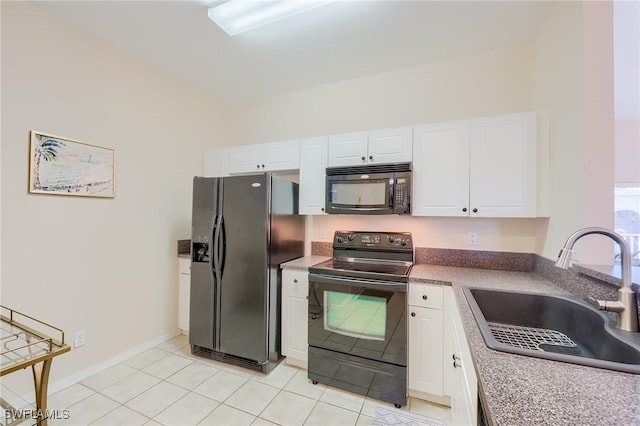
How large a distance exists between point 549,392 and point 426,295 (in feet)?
4.09

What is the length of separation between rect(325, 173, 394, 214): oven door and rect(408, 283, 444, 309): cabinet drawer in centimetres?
62

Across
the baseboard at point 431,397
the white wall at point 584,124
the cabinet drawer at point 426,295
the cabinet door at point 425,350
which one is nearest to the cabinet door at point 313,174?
the cabinet drawer at point 426,295

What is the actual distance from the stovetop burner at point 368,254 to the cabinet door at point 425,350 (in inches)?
13.0

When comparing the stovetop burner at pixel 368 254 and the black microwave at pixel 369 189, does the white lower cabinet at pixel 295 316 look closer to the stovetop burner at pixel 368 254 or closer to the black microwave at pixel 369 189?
the stovetop burner at pixel 368 254

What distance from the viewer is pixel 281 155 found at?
273 cm

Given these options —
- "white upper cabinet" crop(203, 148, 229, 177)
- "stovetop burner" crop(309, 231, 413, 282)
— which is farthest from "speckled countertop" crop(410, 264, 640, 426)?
"white upper cabinet" crop(203, 148, 229, 177)

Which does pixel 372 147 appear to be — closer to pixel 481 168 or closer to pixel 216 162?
pixel 481 168

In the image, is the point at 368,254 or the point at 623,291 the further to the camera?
the point at 368,254

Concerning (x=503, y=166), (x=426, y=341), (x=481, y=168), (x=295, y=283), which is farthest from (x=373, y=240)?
(x=503, y=166)

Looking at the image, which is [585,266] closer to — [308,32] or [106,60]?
[308,32]

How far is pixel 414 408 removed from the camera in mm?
1858

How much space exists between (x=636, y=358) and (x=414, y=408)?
141 cm

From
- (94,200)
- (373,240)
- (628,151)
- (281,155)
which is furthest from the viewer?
(628,151)

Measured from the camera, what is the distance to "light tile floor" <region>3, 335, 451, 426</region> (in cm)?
175
